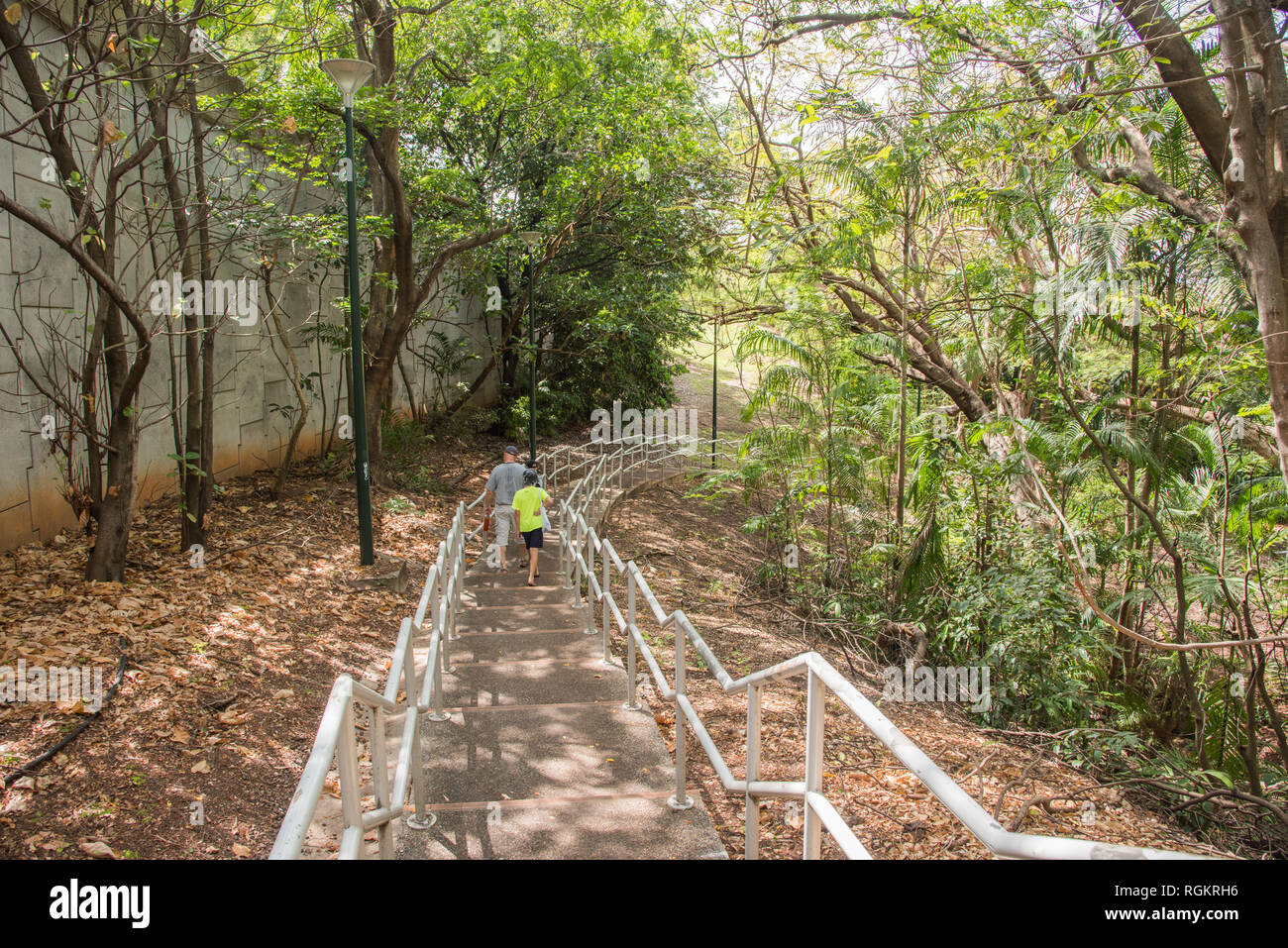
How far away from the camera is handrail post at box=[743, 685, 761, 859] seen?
330 cm

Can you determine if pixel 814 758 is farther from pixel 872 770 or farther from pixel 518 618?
pixel 518 618

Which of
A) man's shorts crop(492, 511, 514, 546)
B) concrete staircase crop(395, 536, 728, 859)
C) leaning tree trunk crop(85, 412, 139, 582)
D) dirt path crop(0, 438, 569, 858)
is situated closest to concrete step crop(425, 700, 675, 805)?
concrete staircase crop(395, 536, 728, 859)

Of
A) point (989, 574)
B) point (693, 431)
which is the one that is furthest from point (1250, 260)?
point (693, 431)

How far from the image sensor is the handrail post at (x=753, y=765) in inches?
130

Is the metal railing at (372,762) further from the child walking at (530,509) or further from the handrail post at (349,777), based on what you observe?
the child walking at (530,509)

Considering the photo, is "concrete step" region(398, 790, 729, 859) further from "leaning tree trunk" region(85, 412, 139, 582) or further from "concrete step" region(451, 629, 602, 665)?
"leaning tree trunk" region(85, 412, 139, 582)

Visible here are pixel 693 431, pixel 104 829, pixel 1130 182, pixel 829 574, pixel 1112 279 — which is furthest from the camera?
pixel 693 431

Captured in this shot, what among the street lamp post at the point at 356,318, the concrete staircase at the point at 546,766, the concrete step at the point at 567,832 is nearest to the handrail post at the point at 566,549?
the concrete staircase at the point at 546,766

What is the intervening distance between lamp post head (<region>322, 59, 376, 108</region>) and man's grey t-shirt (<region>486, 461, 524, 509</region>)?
4004 mm

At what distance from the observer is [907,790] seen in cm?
551

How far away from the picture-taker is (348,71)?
8062 millimetres

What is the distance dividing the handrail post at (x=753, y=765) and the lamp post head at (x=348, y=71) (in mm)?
7198

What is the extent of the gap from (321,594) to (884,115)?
24.2ft

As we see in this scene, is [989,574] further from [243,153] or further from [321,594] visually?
[243,153]
